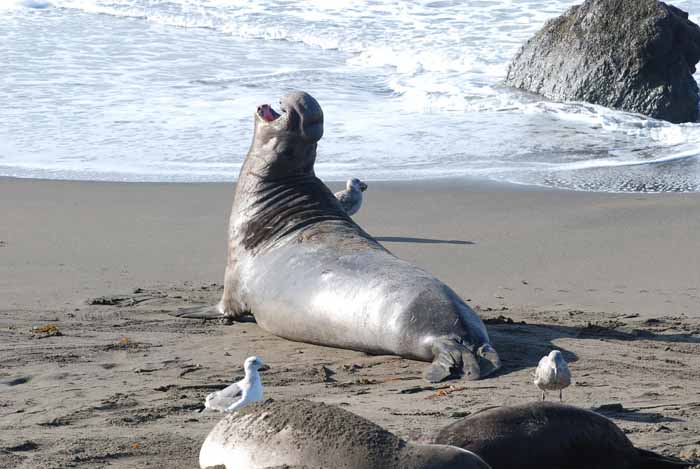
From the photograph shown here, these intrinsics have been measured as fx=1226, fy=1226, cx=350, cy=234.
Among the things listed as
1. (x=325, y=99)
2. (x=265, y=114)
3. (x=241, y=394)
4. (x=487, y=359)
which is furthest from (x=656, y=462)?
(x=325, y=99)

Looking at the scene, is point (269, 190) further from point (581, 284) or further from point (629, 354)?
point (629, 354)

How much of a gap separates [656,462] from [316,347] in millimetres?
2866

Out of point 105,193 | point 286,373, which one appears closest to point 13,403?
point 286,373

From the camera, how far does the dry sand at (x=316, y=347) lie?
4707mm

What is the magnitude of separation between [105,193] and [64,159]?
1470mm

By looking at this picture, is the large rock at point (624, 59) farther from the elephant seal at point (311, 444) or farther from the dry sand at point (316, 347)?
the elephant seal at point (311, 444)

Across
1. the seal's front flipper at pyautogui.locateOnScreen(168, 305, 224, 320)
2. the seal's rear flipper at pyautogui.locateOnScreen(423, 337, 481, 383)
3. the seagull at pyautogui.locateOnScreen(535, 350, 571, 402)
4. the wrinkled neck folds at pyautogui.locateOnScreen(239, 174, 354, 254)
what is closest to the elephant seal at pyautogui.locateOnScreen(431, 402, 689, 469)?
the seagull at pyautogui.locateOnScreen(535, 350, 571, 402)

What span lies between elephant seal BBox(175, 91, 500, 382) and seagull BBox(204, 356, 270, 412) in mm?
1179

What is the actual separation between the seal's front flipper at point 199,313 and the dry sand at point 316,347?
0.09 m

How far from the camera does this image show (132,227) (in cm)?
896

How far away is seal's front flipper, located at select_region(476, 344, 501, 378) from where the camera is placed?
18.3ft

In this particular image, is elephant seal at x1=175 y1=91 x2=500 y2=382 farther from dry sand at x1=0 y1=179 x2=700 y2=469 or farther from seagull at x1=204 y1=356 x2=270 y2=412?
seagull at x1=204 y1=356 x2=270 y2=412

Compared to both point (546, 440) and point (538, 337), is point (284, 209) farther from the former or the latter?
point (546, 440)

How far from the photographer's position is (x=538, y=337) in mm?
6348
